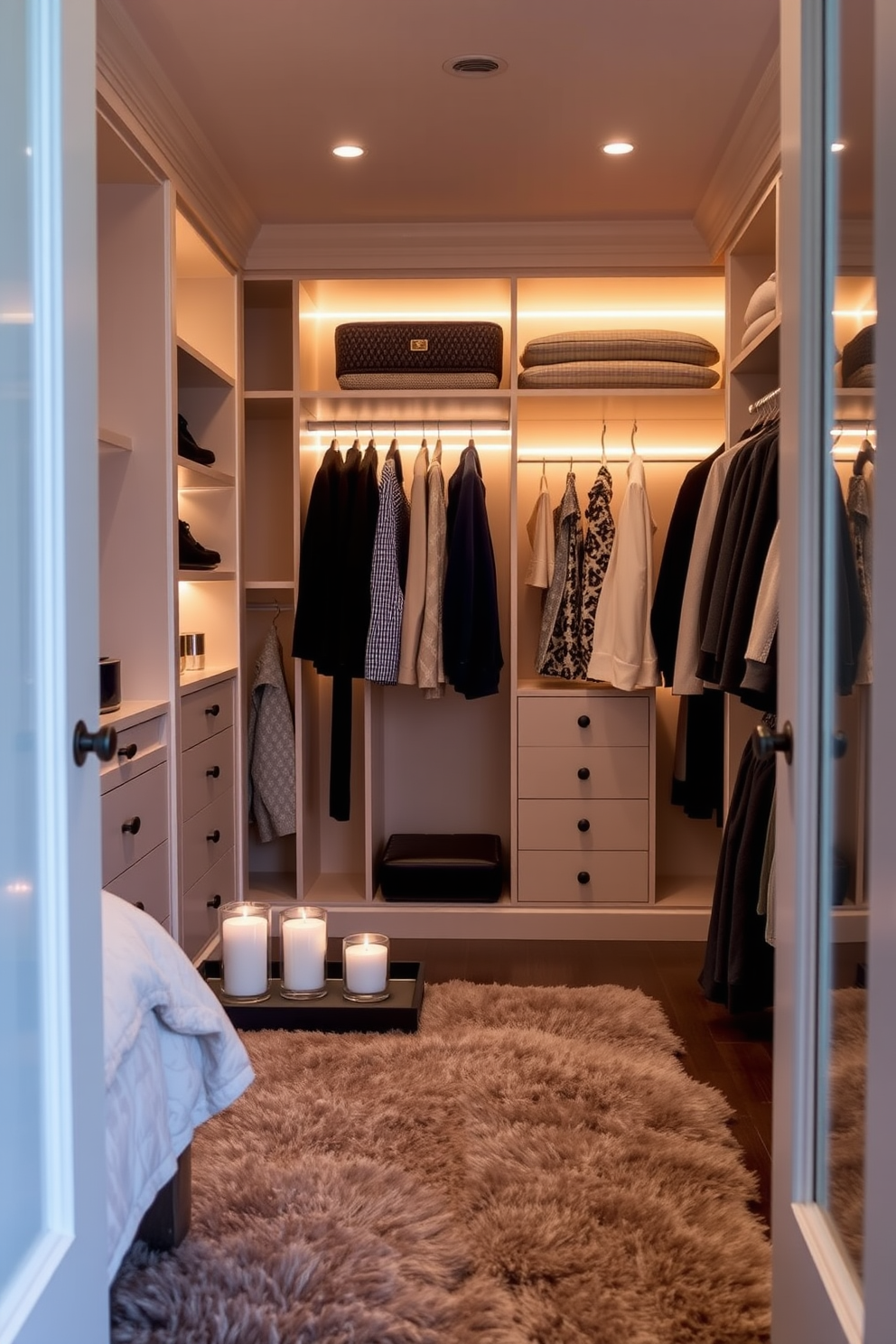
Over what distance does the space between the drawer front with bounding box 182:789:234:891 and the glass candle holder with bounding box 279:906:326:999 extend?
0.40 m

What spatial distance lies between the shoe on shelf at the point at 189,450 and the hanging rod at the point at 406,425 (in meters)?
0.55

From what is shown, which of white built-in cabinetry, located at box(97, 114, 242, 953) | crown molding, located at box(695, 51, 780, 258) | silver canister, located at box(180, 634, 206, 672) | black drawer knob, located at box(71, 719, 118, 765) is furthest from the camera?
silver canister, located at box(180, 634, 206, 672)

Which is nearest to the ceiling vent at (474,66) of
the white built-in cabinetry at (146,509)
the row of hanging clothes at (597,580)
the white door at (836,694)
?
the white built-in cabinetry at (146,509)

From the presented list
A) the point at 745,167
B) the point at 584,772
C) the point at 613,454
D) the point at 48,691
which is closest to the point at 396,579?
the point at 584,772

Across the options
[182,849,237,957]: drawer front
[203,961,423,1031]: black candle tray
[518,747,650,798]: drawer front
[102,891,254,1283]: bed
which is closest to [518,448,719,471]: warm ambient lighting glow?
[518,747,650,798]: drawer front

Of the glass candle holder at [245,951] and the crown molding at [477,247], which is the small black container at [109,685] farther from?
the crown molding at [477,247]

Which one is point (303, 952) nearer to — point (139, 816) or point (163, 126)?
point (139, 816)

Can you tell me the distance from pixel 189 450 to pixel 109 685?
0.97m

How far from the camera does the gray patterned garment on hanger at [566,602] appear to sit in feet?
13.7

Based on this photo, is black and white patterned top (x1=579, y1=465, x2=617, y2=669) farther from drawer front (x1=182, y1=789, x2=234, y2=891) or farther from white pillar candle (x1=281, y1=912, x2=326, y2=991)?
white pillar candle (x1=281, y1=912, x2=326, y2=991)

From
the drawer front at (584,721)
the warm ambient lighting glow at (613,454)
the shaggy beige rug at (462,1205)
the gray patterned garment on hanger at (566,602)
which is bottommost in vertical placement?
the shaggy beige rug at (462,1205)

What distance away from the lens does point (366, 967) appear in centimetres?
316

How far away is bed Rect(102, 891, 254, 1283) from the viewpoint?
161 centimetres

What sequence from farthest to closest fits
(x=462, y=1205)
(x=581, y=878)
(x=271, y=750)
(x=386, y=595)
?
1. (x=271, y=750)
2. (x=581, y=878)
3. (x=386, y=595)
4. (x=462, y=1205)
